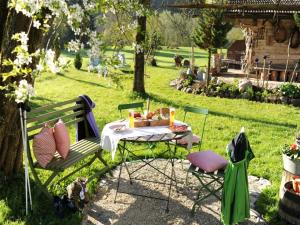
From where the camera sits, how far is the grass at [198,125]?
195 inches

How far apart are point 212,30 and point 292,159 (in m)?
10.7

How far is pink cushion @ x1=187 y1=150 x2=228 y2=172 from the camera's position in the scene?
4934 millimetres

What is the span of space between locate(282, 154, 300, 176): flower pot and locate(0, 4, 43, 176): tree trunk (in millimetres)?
3555

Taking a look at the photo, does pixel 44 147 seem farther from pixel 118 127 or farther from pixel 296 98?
pixel 296 98

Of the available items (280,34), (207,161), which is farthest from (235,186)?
(280,34)

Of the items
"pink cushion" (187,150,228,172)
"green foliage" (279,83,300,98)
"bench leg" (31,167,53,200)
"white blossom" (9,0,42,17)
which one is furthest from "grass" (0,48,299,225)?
"white blossom" (9,0,42,17)

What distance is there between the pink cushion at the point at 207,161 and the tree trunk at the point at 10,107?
246 cm

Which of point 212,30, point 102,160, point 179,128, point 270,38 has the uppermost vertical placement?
point 212,30

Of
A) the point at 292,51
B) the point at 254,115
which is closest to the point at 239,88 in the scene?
the point at 254,115

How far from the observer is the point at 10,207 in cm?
489

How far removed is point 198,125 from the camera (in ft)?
29.8

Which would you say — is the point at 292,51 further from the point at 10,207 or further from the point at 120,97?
the point at 10,207

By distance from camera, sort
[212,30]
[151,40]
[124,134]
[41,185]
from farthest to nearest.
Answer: [212,30], [151,40], [124,134], [41,185]

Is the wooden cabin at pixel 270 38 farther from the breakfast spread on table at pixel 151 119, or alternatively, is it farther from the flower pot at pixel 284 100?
the breakfast spread on table at pixel 151 119
